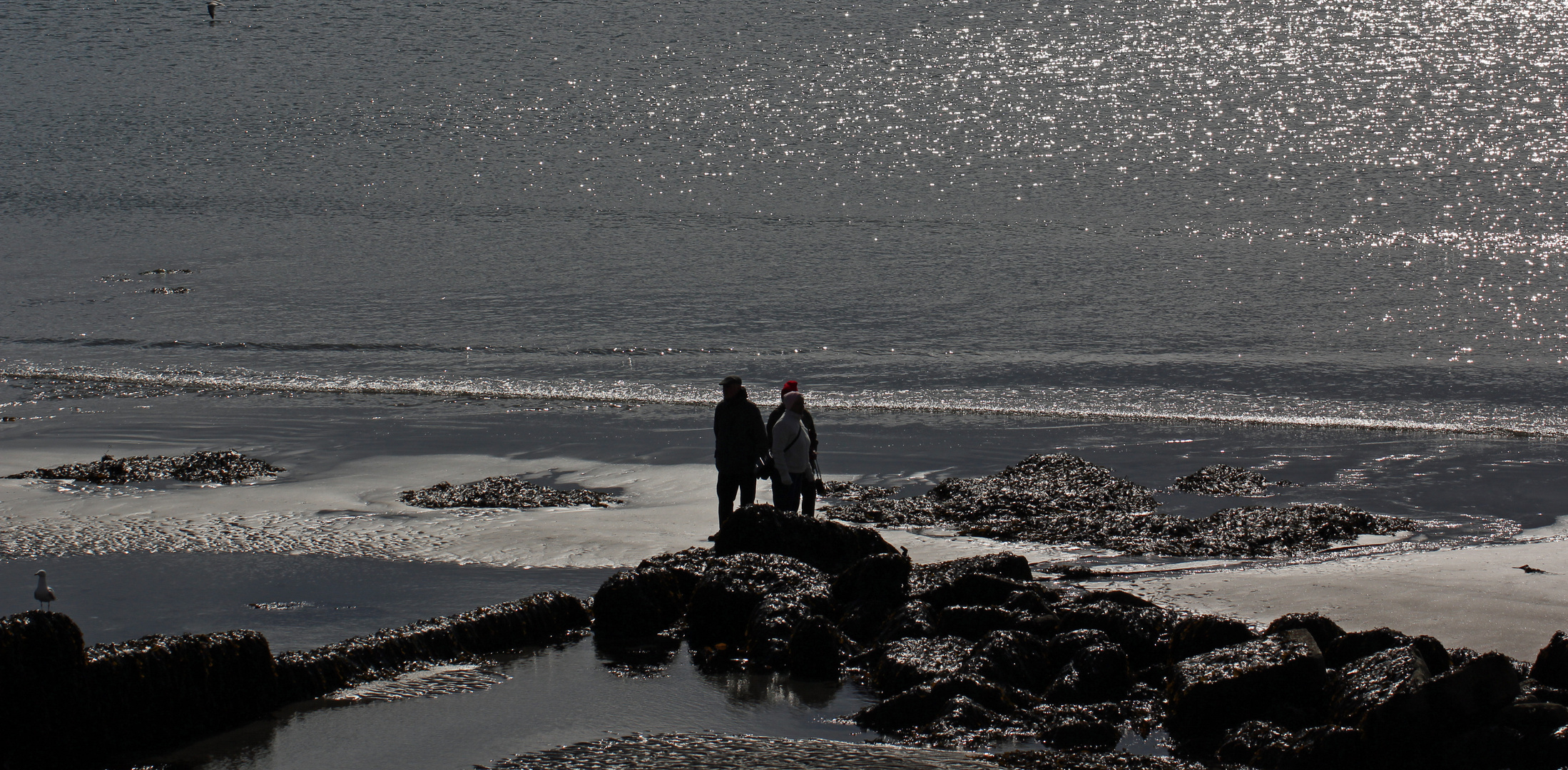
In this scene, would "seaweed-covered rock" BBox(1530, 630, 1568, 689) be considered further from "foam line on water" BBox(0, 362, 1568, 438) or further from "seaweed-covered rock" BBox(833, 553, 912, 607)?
"foam line on water" BBox(0, 362, 1568, 438)

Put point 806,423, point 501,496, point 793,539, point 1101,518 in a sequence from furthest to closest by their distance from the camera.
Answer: point 501,496 < point 1101,518 < point 806,423 < point 793,539

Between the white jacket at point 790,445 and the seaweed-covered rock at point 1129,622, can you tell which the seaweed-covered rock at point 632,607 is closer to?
the white jacket at point 790,445

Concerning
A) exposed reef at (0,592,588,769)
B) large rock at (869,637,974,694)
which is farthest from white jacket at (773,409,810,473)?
exposed reef at (0,592,588,769)

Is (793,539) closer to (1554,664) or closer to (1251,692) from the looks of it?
(1251,692)

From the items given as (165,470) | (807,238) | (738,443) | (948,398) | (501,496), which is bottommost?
(501,496)

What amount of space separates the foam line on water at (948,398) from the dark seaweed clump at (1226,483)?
15.3 ft

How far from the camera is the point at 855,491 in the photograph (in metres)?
13.7

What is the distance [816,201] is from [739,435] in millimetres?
34145

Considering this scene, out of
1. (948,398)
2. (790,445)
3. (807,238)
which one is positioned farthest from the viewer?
(807,238)

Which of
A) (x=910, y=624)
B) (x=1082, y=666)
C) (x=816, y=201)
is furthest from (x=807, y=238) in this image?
(x=1082, y=666)

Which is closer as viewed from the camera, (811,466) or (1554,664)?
(1554,664)

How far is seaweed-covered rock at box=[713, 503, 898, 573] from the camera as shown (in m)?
10.1

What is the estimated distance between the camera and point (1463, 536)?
38.0ft

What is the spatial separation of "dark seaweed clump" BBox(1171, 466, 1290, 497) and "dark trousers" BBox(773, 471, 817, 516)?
4.67m
